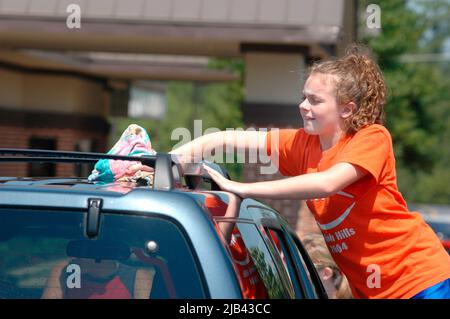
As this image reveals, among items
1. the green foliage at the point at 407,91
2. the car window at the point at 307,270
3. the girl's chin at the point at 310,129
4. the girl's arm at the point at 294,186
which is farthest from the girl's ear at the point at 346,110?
the green foliage at the point at 407,91

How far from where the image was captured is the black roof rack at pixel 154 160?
307 centimetres

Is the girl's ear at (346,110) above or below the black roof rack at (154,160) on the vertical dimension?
above

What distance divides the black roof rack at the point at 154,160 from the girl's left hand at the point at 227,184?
1.3 inches

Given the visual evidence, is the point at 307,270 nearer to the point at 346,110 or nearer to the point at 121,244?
the point at 346,110

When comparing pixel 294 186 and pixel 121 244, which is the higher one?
pixel 294 186

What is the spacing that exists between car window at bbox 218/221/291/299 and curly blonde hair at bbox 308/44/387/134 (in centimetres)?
72

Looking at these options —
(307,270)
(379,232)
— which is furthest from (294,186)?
(307,270)

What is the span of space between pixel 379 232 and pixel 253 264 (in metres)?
0.74

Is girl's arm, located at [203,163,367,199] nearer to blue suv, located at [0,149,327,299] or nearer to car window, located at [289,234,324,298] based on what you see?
blue suv, located at [0,149,327,299]

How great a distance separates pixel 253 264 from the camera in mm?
3195

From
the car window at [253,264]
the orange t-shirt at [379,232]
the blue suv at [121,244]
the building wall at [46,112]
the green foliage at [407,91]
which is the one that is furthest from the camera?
the green foliage at [407,91]

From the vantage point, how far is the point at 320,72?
393 centimetres
